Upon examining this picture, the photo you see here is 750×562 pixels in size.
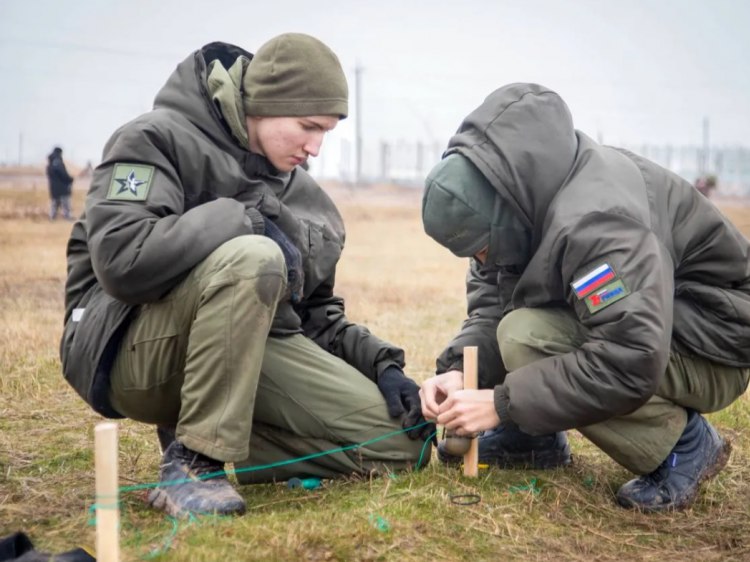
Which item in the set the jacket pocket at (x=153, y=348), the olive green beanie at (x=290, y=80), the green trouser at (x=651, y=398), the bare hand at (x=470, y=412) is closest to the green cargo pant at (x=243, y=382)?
the jacket pocket at (x=153, y=348)

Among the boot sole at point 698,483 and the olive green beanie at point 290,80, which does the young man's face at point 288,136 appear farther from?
the boot sole at point 698,483

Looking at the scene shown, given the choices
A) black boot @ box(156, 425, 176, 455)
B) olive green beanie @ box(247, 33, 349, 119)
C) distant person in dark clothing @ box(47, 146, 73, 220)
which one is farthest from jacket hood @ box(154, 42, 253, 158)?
distant person in dark clothing @ box(47, 146, 73, 220)

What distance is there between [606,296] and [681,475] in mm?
1015

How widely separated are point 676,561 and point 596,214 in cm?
129

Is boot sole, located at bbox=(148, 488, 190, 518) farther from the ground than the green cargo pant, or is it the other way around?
the green cargo pant

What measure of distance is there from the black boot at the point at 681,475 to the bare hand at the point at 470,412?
72 centimetres

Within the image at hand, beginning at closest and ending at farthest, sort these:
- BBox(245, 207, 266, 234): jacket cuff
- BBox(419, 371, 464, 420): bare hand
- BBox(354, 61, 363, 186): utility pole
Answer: BBox(245, 207, 266, 234): jacket cuff < BBox(419, 371, 464, 420): bare hand < BBox(354, 61, 363, 186): utility pole

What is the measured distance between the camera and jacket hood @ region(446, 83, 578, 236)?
3646 millimetres

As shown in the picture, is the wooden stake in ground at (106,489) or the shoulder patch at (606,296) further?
the shoulder patch at (606,296)

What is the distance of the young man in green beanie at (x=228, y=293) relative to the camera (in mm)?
3496

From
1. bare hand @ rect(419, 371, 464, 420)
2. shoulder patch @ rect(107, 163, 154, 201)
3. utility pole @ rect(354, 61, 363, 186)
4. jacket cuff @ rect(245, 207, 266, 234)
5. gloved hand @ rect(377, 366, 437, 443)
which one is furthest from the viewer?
utility pole @ rect(354, 61, 363, 186)

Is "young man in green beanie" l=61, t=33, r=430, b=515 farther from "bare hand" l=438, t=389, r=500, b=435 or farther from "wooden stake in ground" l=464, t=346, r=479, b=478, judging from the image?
"bare hand" l=438, t=389, r=500, b=435

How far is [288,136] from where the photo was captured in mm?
4004

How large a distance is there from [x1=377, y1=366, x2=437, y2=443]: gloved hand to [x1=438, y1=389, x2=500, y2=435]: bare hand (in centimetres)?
44
